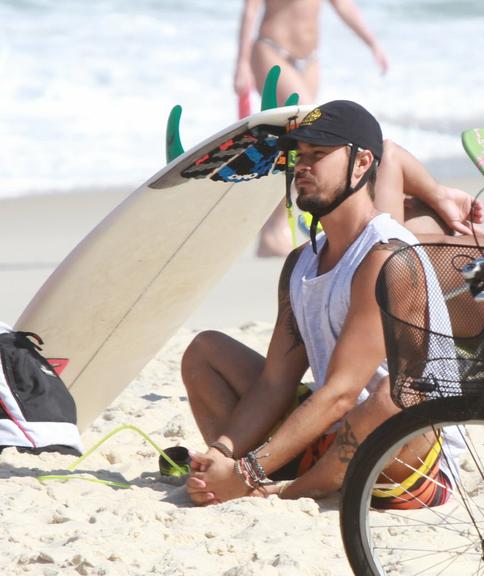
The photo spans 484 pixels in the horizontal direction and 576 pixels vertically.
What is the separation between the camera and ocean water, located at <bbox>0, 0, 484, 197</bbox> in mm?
11711

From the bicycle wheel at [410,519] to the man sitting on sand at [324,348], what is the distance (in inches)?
5.2

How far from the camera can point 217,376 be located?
359 centimetres

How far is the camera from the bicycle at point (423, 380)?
2.35 metres

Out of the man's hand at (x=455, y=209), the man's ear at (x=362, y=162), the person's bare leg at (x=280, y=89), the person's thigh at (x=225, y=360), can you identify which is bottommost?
the person's bare leg at (x=280, y=89)

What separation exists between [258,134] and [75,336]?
99 cm

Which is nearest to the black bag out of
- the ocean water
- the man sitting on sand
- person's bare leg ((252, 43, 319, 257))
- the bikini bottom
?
the man sitting on sand

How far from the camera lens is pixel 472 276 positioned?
7.56ft

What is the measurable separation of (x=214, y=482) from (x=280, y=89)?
482 centimetres

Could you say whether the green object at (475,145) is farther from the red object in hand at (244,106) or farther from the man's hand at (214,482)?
the red object in hand at (244,106)

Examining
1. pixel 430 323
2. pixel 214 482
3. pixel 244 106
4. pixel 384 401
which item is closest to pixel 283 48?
pixel 244 106

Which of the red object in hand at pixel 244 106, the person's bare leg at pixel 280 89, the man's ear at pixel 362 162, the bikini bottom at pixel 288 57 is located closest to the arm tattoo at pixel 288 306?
the man's ear at pixel 362 162

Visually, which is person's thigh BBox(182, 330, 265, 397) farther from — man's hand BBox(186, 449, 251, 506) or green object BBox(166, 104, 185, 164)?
green object BBox(166, 104, 185, 164)

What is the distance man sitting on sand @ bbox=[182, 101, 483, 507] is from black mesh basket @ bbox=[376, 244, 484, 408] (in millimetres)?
401

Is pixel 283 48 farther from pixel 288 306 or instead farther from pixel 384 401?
pixel 384 401
